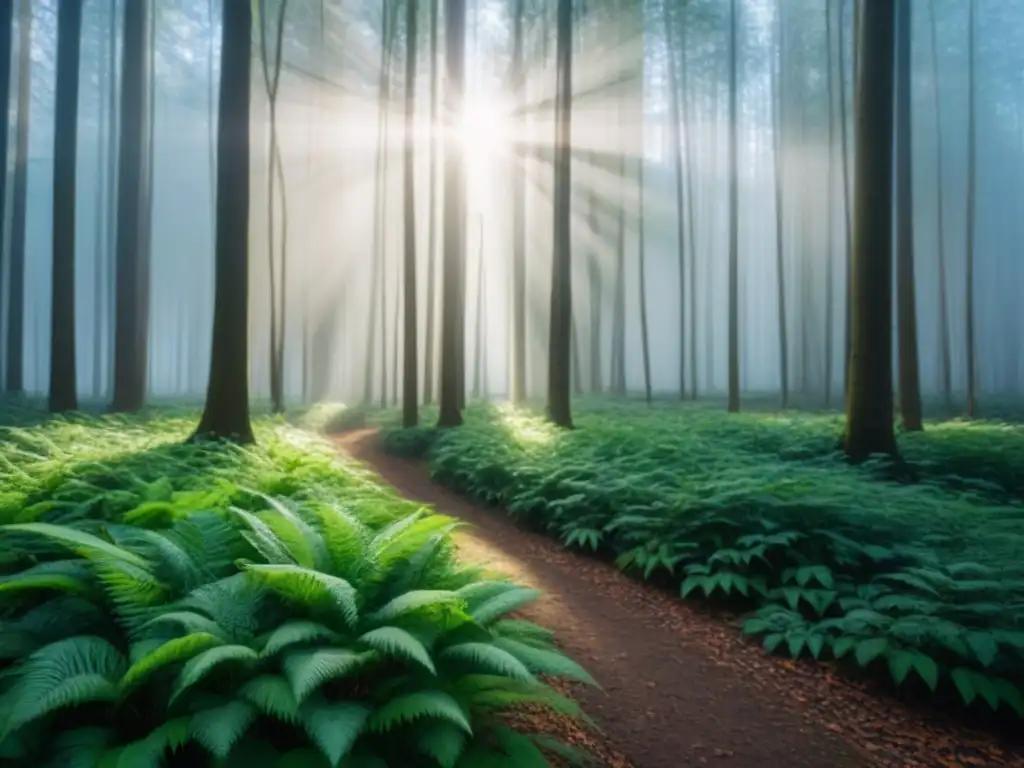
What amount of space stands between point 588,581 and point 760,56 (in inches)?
1018

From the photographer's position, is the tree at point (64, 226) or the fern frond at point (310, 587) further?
the tree at point (64, 226)

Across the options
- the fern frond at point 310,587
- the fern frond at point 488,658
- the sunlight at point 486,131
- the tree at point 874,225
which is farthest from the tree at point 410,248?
the fern frond at point 488,658

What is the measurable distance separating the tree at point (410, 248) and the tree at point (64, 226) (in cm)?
669

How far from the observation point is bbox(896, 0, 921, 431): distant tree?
1173 centimetres

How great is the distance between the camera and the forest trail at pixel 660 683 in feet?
11.0

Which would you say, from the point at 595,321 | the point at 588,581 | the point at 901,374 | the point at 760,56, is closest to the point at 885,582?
the point at 588,581

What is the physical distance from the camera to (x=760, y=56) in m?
24.9

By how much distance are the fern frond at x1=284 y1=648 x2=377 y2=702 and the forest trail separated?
5.04 ft

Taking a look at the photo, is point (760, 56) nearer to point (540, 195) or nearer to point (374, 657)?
point (540, 195)

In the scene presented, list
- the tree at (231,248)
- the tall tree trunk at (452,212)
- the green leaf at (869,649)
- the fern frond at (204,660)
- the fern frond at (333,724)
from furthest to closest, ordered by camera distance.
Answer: the tall tree trunk at (452,212), the tree at (231,248), the green leaf at (869,649), the fern frond at (204,660), the fern frond at (333,724)

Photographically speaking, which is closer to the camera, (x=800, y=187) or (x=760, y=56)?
(x=760, y=56)

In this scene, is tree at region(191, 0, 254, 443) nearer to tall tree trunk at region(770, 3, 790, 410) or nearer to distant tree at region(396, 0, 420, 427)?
distant tree at region(396, 0, 420, 427)

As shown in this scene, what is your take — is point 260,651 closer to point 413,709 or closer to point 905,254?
point 413,709

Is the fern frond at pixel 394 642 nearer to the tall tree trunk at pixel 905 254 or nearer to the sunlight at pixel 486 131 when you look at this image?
the tall tree trunk at pixel 905 254
